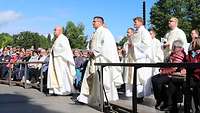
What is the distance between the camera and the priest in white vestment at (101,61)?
11392 millimetres

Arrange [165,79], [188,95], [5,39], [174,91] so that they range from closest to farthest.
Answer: [188,95]
[174,91]
[165,79]
[5,39]

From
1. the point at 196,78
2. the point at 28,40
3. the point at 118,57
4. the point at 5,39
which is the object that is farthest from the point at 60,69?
the point at 5,39

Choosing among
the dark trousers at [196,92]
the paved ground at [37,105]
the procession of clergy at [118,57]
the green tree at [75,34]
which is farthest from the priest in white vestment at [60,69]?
the green tree at [75,34]

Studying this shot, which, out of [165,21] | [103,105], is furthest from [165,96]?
[165,21]

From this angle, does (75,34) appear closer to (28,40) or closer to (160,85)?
(28,40)

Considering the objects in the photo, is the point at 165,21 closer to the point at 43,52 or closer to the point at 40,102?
the point at 43,52

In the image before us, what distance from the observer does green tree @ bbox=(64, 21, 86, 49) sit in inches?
3190

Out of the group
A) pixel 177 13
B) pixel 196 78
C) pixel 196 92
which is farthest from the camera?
pixel 177 13

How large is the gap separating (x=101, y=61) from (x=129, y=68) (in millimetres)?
763

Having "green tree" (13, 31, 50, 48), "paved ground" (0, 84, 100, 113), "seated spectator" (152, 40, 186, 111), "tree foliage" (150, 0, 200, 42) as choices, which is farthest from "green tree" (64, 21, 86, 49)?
"seated spectator" (152, 40, 186, 111)

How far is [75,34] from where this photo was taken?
3265 inches

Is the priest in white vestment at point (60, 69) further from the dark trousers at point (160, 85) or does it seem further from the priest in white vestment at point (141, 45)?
the dark trousers at point (160, 85)

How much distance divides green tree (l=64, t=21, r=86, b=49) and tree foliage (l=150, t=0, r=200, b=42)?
56.0ft

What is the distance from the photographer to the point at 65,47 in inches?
588
